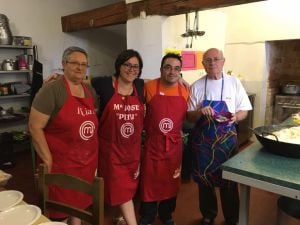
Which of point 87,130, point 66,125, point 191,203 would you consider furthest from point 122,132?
point 191,203

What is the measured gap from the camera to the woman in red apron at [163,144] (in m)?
1.69

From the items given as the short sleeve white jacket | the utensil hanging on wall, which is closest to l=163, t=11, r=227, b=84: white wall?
the utensil hanging on wall

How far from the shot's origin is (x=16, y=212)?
1.00 m

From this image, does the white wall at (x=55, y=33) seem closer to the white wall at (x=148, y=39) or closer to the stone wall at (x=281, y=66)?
the white wall at (x=148, y=39)

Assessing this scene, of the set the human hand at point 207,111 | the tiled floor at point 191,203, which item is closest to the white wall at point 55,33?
the tiled floor at point 191,203

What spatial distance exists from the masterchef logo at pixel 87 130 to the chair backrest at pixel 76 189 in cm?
29

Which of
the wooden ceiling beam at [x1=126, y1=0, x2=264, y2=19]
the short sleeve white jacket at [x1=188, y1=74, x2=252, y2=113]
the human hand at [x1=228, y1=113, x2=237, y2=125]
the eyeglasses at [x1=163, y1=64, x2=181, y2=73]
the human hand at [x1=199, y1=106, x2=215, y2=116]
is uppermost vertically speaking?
the wooden ceiling beam at [x1=126, y1=0, x2=264, y2=19]

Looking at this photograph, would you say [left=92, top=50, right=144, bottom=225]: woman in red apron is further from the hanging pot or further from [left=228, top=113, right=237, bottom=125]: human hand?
the hanging pot

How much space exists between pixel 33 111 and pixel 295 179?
1.26 meters

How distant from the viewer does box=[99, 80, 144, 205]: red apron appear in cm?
157

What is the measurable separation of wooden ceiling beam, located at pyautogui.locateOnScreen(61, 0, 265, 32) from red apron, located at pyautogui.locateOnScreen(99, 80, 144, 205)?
1.44 m

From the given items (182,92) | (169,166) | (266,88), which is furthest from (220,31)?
(169,166)

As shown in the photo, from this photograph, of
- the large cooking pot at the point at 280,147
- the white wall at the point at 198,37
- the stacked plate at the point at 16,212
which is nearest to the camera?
→ the stacked plate at the point at 16,212

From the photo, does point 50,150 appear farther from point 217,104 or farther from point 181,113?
point 217,104
